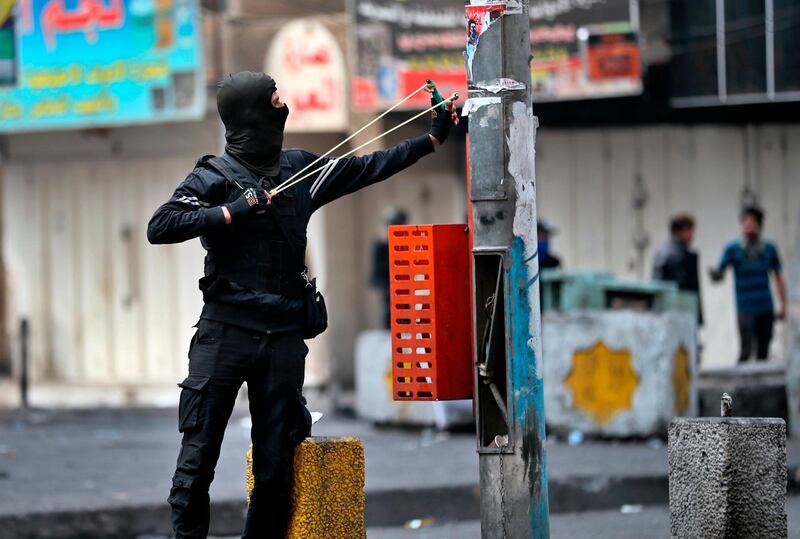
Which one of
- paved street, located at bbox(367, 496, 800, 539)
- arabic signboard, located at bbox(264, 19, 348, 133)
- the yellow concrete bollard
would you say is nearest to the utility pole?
the yellow concrete bollard

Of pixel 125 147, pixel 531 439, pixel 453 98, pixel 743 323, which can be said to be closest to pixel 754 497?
pixel 531 439

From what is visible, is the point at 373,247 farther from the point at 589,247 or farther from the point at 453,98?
the point at 453,98

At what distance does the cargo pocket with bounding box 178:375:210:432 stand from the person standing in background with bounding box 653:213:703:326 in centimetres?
877

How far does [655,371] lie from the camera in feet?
36.9

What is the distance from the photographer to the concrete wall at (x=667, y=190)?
15789mm

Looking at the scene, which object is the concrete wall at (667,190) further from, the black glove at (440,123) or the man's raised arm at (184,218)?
the man's raised arm at (184,218)

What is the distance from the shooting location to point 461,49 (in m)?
15.2

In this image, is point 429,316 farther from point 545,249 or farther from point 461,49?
point 461,49

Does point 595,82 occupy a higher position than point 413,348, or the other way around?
point 595,82

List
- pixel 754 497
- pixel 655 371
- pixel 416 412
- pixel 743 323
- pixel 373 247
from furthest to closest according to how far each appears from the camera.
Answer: pixel 373 247 → pixel 743 323 → pixel 416 412 → pixel 655 371 → pixel 754 497

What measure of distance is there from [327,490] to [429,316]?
2.52 feet

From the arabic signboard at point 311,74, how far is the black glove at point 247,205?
404 inches

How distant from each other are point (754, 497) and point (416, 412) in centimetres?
651

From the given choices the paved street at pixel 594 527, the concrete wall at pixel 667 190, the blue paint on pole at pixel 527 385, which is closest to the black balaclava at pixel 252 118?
the blue paint on pole at pixel 527 385
